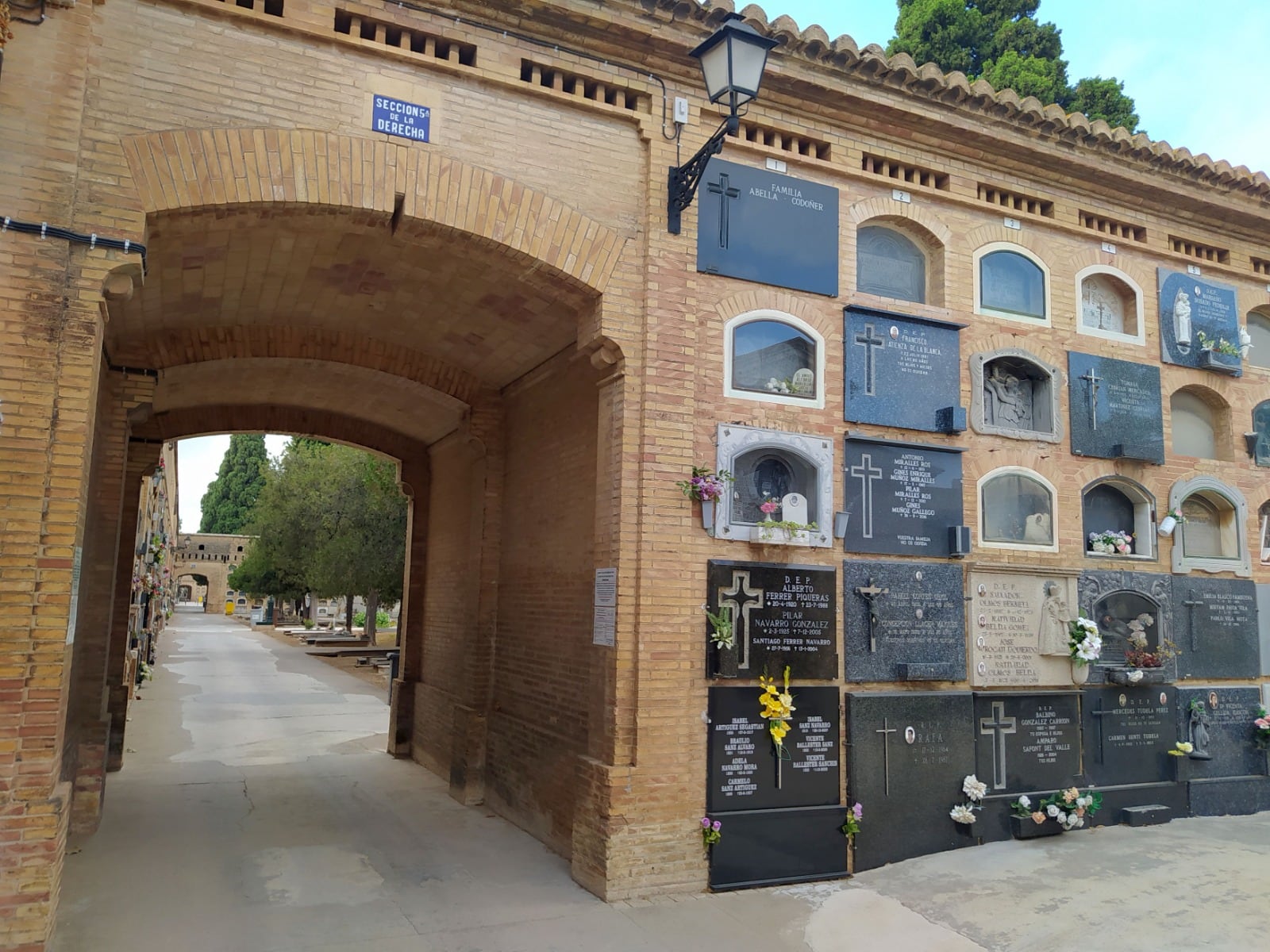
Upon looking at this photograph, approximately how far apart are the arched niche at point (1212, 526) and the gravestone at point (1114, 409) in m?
0.69

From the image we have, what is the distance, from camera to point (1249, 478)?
9.94m

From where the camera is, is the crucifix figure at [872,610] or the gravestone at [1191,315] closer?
the crucifix figure at [872,610]

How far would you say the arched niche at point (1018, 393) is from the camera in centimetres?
847

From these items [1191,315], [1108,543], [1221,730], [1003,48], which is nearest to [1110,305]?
[1191,315]

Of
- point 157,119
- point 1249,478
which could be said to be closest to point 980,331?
point 1249,478

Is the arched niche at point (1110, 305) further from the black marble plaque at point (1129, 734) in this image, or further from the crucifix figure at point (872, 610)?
the crucifix figure at point (872, 610)

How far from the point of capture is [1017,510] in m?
8.55

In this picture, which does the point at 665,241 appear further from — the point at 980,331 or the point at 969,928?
the point at 969,928

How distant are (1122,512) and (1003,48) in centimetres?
1668

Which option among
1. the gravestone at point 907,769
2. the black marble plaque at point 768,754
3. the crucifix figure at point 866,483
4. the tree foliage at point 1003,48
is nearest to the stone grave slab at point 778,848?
the black marble plaque at point 768,754

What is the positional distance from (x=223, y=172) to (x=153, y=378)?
4.09 meters

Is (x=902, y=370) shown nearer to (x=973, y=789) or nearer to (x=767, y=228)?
(x=767, y=228)

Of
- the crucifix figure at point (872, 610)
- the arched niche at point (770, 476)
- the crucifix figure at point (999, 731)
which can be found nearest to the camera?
the arched niche at point (770, 476)

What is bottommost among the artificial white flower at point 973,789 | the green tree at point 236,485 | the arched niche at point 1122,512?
the artificial white flower at point 973,789
